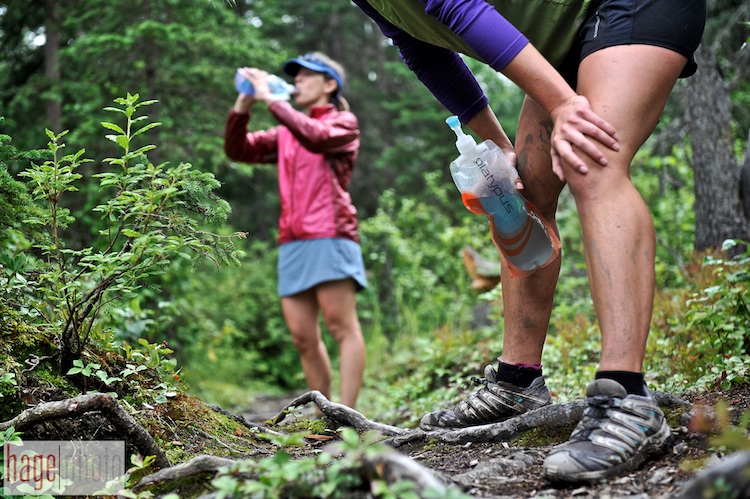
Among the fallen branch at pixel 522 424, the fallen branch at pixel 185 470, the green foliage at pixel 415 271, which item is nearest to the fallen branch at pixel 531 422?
the fallen branch at pixel 522 424

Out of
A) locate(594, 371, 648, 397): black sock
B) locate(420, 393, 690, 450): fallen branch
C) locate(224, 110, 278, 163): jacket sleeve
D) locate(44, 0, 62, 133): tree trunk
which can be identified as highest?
locate(44, 0, 62, 133): tree trunk

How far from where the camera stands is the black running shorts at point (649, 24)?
2.02 m

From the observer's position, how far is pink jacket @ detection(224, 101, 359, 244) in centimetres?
480

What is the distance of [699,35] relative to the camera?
2.11 meters

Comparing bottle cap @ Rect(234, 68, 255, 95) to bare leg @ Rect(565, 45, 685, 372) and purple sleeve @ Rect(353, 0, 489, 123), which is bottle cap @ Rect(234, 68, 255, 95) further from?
bare leg @ Rect(565, 45, 685, 372)

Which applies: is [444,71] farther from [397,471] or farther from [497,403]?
[397,471]

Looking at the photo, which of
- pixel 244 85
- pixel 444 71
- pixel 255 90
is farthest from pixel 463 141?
pixel 244 85

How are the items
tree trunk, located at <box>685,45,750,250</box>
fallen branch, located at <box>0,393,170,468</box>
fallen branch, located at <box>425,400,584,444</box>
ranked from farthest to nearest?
tree trunk, located at <box>685,45,750,250</box> < fallen branch, located at <box>425,400,584,444</box> < fallen branch, located at <box>0,393,170,468</box>

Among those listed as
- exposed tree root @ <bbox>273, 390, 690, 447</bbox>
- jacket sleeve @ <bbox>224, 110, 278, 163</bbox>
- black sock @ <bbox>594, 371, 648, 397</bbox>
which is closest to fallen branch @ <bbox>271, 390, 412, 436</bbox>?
exposed tree root @ <bbox>273, 390, 690, 447</bbox>

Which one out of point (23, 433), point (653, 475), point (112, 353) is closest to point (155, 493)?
point (23, 433)

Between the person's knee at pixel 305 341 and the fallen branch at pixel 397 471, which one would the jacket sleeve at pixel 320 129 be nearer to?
the person's knee at pixel 305 341

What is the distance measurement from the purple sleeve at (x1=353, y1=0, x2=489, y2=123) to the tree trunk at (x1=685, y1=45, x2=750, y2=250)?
344 cm

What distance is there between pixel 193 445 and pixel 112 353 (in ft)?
1.57

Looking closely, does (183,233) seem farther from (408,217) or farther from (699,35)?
(408,217)
